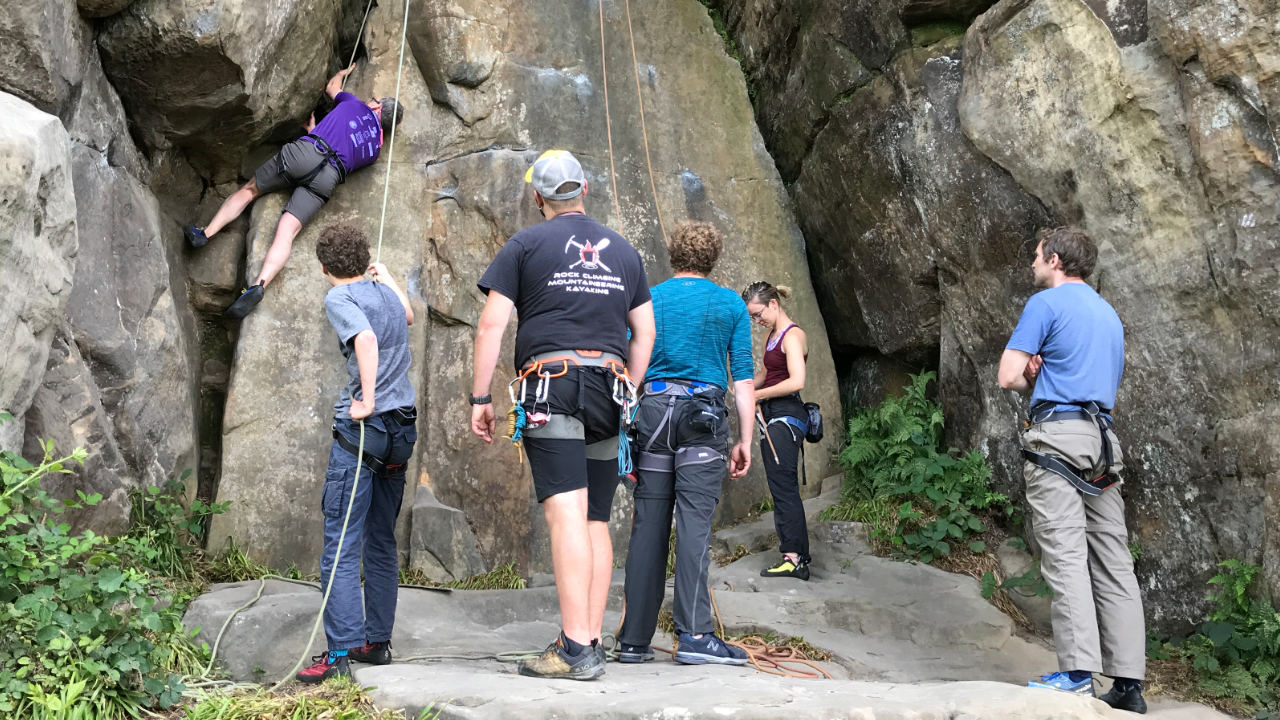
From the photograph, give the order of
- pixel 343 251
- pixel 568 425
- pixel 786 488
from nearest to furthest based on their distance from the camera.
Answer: pixel 568 425 < pixel 343 251 < pixel 786 488

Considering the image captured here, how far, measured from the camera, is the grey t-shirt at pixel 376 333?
4.41 meters

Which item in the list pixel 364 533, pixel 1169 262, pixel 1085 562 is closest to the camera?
pixel 1085 562

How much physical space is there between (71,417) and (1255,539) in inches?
236

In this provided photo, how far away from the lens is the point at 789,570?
662 cm

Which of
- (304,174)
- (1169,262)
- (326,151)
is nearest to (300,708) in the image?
(304,174)

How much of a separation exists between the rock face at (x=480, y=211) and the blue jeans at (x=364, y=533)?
7.18 feet

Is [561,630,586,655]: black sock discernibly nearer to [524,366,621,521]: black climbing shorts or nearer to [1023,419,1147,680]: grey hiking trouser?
[524,366,621,521]: black climbing shorts

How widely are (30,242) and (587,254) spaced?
230 cm

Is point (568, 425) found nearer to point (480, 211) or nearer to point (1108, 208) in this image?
point (1108, 208)

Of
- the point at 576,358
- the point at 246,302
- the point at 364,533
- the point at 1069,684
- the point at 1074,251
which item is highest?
the point at 246,302

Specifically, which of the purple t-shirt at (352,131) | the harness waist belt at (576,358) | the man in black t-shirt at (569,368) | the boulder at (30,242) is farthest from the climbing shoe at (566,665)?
the purple t-shirt at (352,131)

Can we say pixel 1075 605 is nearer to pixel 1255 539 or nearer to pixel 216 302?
pixel 1255 539

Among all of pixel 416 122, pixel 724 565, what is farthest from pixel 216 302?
pixel 724 565

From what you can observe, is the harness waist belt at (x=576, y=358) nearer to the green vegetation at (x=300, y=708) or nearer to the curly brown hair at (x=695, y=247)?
the curly brown hair at (x=695, y=247)
